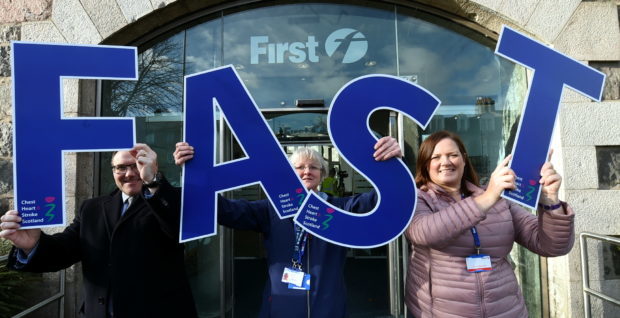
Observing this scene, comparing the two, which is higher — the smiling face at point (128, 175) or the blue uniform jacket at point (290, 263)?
the smiling face at point (128, 175)

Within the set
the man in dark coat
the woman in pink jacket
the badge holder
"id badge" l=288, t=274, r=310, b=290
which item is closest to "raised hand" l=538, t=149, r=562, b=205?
the woman in pink jacket

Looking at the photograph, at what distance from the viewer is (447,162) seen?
163 cm

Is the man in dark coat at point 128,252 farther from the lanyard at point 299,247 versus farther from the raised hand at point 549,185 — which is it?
the raised hand at point 549,185

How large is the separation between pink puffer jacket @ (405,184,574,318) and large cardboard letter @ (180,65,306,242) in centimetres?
62

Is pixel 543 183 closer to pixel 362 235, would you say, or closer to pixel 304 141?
pixel 362 235

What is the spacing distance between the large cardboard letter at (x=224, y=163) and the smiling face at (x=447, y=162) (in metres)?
0.65

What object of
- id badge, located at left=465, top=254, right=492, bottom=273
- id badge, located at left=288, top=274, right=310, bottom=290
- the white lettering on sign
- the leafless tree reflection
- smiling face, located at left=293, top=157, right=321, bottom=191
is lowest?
id badge, located at left=288, top=274, right=310, bottom=290

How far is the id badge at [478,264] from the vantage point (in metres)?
1.54

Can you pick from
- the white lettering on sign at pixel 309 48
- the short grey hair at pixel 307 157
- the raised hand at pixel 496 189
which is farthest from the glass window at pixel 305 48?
the raised hand at pixel 496 189

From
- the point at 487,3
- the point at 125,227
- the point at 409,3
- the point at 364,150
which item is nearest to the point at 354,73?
the point at 409,3

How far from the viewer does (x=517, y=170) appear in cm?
162

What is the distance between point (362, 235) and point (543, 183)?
2.78 ft

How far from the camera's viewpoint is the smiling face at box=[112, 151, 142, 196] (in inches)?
70.9

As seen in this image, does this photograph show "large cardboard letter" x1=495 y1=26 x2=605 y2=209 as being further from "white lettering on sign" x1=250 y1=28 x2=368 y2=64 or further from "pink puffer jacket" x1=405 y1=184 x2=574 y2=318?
"white lettering on sign" x1=250 y1=28 x2=368 y2=64
